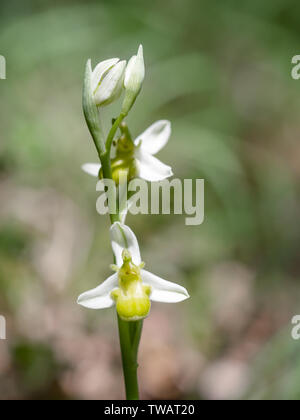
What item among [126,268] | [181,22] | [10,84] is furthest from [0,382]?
[181,22]

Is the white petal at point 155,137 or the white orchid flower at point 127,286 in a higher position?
the white petal at point 155,137

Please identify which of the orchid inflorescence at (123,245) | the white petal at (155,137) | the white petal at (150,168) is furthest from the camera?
the white petal at (155,137)

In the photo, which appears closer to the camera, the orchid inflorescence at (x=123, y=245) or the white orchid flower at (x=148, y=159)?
the orchid inflorescence at (x=123, y=245)

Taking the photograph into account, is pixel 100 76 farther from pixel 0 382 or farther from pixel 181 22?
pixel 181 22

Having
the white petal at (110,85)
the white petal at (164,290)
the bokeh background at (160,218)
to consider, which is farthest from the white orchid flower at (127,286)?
the bokeh background at (160,218)

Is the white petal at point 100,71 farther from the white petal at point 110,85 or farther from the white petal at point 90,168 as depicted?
the white petal at point 90,168

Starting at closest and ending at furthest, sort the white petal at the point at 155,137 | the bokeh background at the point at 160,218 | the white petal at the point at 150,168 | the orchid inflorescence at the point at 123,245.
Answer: the orchid inflorescence at the point at 123,245, the white petal at the point at 150,168, the white petal at the point at 155,137, the bokeh background at the point at 160,218

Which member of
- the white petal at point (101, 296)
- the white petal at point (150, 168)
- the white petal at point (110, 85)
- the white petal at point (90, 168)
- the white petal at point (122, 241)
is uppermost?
the white petal at point (110, 85)
